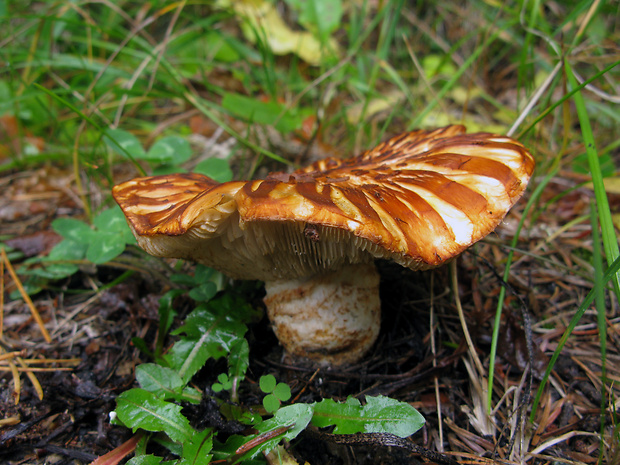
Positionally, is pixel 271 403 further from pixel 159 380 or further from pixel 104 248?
pixel 104 248

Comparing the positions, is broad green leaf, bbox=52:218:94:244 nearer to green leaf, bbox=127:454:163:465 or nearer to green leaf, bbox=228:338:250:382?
green leaf, bbox=228:338:250:382

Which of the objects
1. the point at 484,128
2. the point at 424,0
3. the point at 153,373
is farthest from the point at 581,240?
the point at 424,0

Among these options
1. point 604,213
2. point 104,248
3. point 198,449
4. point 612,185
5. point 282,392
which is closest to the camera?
point 198,449

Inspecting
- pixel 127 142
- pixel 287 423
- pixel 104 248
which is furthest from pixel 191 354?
pixel 127 142

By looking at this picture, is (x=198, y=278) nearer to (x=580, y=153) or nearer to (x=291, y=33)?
(x=580, y=153)

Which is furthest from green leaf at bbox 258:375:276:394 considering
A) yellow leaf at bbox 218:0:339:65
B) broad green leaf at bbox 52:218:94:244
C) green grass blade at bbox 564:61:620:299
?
yellow leaf at bbox 218:0:339:65

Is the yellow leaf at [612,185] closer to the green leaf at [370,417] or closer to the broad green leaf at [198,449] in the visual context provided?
the green leaf at [370,417]

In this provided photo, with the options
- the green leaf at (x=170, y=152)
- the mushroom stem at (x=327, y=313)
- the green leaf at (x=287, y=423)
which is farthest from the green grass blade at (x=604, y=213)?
the green leaf at (x=170, y=152)
